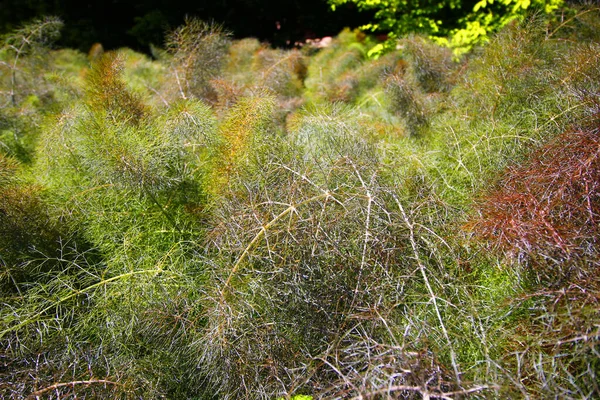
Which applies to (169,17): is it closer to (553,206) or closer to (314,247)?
(314,247)

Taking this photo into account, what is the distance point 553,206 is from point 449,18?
16.5 feet

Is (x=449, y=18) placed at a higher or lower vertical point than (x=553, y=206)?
lower

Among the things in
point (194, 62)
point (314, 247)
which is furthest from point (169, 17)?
point (314, 247)

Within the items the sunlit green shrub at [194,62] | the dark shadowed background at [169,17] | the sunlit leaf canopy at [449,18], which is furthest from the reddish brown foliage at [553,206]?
the dark shadowed background at [169,17]

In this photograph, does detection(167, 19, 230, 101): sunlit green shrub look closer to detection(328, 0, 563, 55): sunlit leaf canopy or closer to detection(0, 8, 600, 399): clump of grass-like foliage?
detection(0, 8, 600, 399): clump of grass-like foliage

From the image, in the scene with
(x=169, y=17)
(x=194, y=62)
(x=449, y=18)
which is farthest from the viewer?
(x=169, y=17)

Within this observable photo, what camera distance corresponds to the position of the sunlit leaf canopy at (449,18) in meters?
4.62

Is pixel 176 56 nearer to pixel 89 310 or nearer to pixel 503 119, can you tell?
pixel 89 310

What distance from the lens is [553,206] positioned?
63.8 inches

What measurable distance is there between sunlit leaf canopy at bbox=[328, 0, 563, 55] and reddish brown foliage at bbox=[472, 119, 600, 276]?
289 centimetres

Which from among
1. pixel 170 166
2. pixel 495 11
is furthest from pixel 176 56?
pixel 495 11

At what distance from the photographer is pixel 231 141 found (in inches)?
90.7

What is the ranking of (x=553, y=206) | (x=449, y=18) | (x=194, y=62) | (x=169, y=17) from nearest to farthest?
(x=553, y=206) < (x=194, y=62) < (x=449, y=18) < (x=169, y=17)

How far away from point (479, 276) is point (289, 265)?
0.81 m
